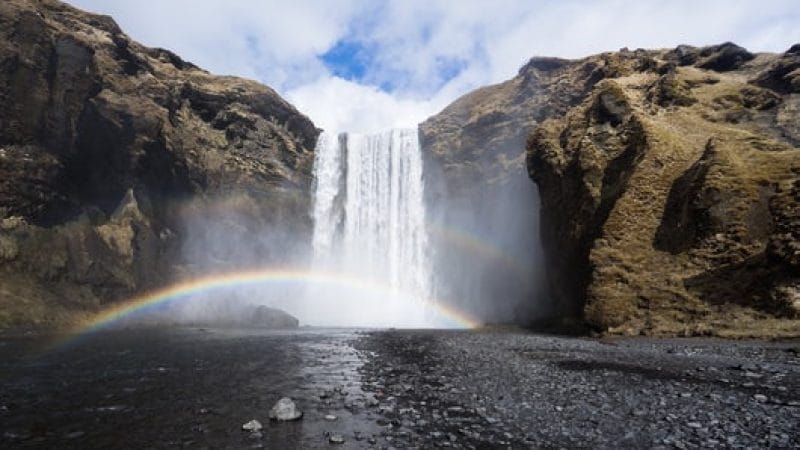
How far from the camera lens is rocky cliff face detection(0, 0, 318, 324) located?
4559 centimetres

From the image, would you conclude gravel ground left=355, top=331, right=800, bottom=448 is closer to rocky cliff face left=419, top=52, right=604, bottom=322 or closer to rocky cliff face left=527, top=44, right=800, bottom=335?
rocky cliff face left=527, top=44, right=800, bottom=335

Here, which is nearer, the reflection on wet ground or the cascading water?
the reflection on wet ground

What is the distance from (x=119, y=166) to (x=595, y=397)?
2155 inches

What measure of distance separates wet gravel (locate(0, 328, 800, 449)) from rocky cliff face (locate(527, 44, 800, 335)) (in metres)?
5.17

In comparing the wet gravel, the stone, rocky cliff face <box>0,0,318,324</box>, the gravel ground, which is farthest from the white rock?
rocky cliff face <box>0,0,318,324</box>

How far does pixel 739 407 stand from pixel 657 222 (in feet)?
76.2

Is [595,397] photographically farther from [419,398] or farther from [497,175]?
[497,175]

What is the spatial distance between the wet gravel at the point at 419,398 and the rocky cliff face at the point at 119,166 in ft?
87.8

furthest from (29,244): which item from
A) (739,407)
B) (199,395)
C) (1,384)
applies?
(739,407)

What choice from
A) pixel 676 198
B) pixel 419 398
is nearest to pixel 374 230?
pixel 676 198

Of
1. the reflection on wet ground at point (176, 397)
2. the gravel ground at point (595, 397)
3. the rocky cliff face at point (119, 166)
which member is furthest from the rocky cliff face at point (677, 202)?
the rocky cliff face at point (119, 166)

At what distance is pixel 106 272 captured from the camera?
48.1 meters

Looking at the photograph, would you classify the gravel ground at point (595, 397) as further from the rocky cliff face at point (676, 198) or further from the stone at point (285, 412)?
the rocky cliff face at point (676, 198)

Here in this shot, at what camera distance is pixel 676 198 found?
32.1 metres
